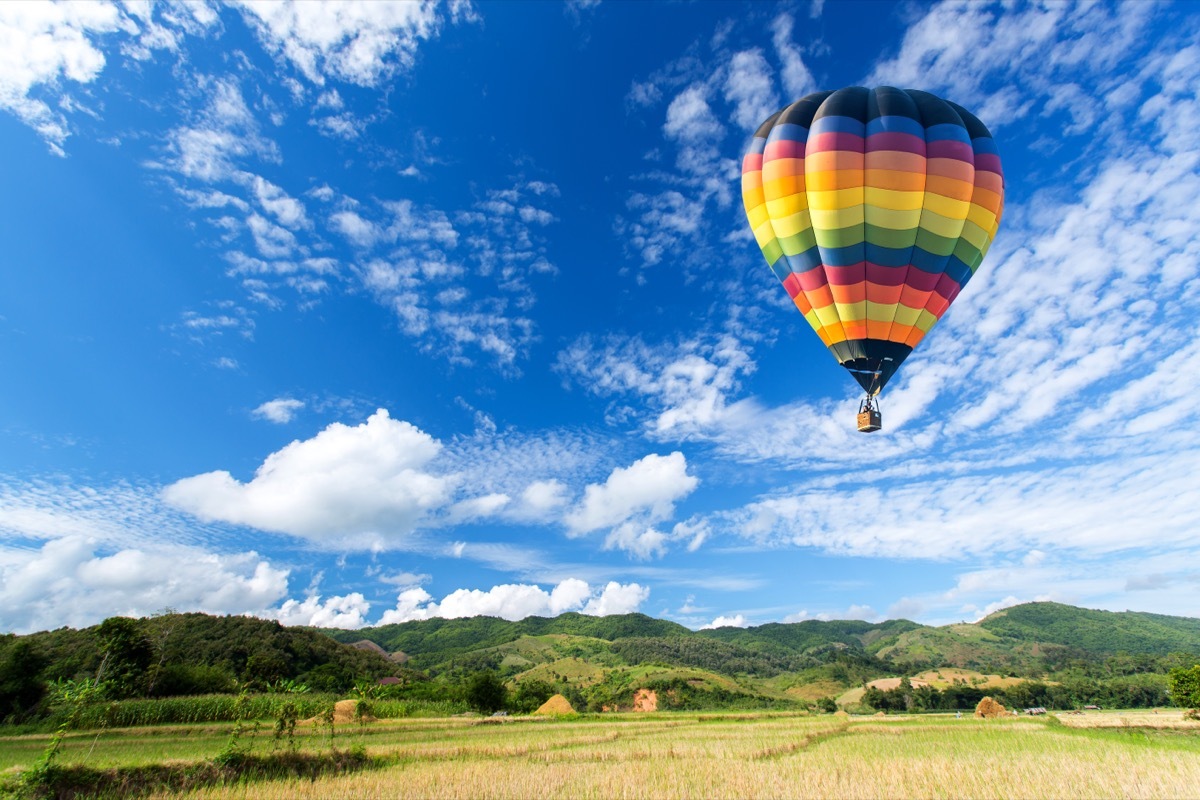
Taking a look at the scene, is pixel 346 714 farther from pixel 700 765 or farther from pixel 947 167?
pixel 947 167

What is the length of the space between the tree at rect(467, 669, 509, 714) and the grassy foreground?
3628 centimetres

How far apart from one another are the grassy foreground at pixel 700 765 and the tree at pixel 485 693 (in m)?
36.3

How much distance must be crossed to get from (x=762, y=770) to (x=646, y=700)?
293ft

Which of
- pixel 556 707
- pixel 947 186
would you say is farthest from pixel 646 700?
pixel 947 186

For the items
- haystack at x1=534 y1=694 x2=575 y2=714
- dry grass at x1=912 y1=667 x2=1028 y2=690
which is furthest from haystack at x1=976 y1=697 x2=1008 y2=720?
dry grass at x1=912 y1=667 x2=1028 y2=690

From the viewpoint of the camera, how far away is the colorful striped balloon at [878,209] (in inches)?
729

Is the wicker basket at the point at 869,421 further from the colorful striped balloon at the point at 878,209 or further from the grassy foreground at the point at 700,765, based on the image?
the grassy foreground at the point at 700,765

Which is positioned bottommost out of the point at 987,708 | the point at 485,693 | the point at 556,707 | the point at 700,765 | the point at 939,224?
the point at 987,708

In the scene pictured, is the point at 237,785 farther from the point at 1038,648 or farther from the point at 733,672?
the point at 1038,648

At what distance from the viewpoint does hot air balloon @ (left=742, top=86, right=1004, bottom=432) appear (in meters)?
18.5

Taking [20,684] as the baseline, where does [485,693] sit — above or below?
below

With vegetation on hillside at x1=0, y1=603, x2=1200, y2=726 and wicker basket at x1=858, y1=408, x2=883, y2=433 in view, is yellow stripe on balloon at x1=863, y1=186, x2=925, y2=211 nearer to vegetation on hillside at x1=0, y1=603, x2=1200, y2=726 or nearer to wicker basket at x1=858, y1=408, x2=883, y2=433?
wicker basket at x1=858, y1=408, x2=883, y2=433

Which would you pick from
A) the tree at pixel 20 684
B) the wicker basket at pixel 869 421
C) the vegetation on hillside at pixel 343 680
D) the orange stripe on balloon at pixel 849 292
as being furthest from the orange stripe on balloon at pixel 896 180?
the tree at pixel 20 684

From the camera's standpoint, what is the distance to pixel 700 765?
16.5 m
